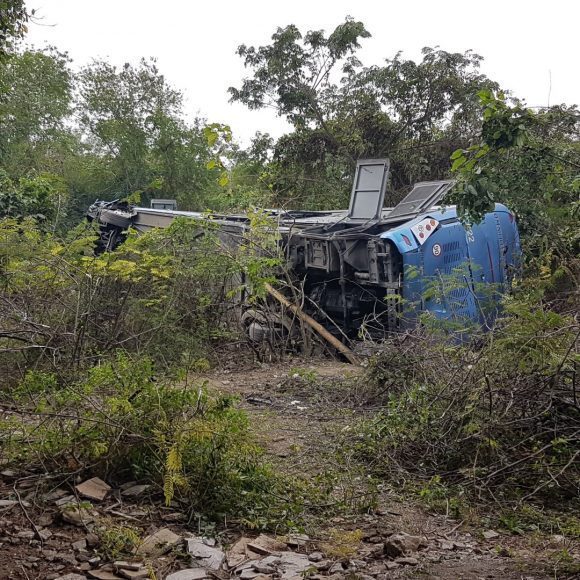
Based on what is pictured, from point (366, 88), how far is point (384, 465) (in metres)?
14.0

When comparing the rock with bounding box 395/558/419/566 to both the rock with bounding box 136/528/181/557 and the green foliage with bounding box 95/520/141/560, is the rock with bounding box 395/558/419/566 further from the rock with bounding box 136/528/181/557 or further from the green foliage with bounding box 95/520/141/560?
the green foliage with bounding box 95/520/141/560

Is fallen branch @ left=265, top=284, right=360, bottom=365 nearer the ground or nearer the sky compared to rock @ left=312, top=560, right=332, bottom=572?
nearer the sky

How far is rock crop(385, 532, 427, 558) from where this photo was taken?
10.6 feet

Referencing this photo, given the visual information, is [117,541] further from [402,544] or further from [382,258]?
[382,258]

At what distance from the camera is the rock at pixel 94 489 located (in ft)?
11.7

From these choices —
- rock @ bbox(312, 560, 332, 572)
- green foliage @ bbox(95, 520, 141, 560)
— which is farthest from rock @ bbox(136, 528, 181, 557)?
rock @ bbox(312, 560, 332, 572)

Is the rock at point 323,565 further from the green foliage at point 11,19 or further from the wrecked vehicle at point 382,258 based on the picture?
the wrecked vehicle at point 382,258

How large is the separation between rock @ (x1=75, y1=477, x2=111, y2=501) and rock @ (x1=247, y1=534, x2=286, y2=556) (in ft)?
3.07

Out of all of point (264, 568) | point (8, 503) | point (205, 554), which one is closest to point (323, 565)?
point (264, 568)

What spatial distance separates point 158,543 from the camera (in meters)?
3.17

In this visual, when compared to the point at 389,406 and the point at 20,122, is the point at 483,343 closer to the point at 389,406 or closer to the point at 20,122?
the point at 389,406

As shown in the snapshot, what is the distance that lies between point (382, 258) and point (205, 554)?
5887mm

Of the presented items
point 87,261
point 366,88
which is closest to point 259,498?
point 87,261

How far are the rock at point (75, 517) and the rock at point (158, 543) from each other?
13.6 inches
